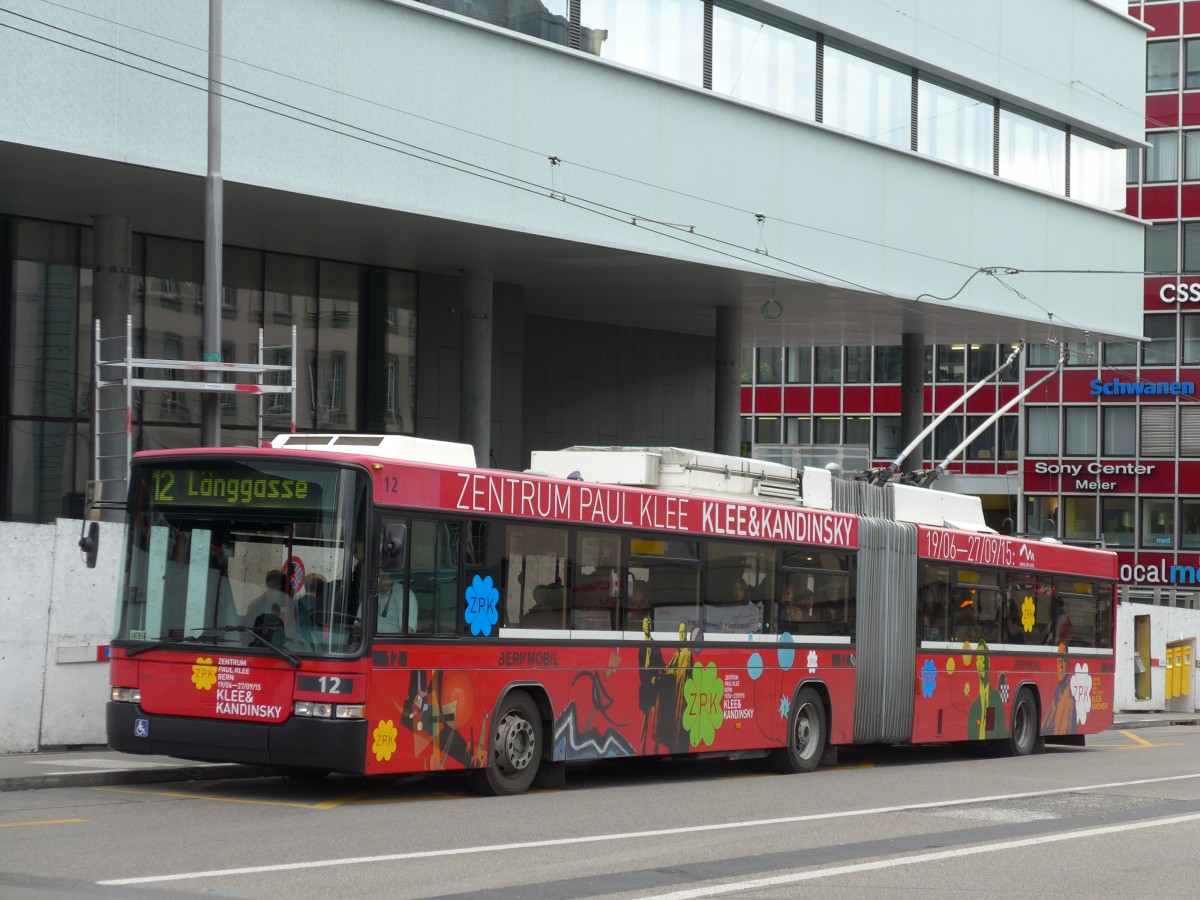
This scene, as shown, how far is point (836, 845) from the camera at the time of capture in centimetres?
1111

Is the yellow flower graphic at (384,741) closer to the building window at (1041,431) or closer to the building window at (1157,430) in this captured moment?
the building window at (1157,430)

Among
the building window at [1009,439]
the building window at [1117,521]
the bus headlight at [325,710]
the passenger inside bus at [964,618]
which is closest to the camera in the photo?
the bus headlight at [325,710]

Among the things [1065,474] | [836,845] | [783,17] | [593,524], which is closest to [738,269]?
[783,17]

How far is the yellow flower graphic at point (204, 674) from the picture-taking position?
1228 cm

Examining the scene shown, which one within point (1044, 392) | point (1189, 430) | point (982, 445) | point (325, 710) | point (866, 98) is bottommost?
point (325, 710)

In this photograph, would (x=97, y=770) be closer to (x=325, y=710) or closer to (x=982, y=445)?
(x=325, y=710)

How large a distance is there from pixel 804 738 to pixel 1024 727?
576 cm

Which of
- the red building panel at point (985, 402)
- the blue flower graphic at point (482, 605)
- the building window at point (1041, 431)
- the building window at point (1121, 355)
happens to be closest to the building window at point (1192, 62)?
the building window at point (1121, 355)

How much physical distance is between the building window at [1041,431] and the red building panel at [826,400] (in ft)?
28.8

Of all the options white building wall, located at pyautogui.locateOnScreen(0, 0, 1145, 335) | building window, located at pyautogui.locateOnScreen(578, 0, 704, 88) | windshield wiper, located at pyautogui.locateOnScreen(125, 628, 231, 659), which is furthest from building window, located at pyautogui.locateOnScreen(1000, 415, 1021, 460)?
windshield wiper, located at pyautogui.locateOnScreen(125, 628, 231, 659)

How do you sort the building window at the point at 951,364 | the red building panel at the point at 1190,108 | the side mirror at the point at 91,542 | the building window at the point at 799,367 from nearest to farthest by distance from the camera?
1. the side mirror at the point at 91,542
2. the red building panel at the point at 1190,108
3. the building window at the point at 951,364
4. the building window at the point at 799,367

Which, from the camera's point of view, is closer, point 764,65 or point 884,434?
point 764,65

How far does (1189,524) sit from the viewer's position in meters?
62.4

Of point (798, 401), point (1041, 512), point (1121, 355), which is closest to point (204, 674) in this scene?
point (1041, 512)
